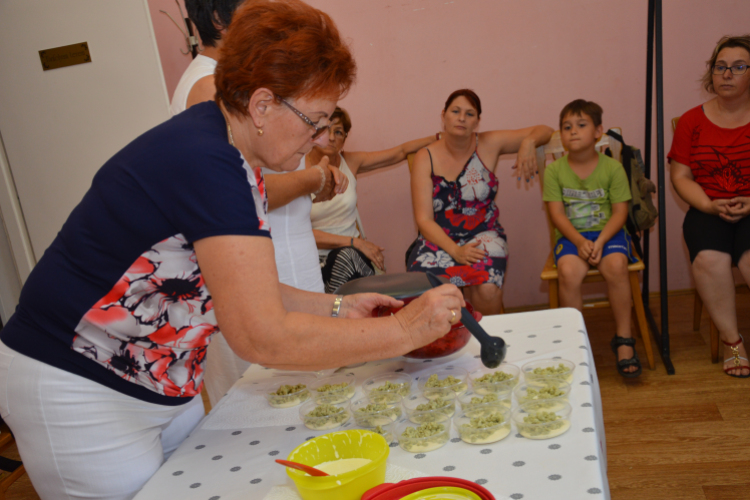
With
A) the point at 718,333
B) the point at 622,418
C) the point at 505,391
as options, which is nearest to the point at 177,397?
the point at 505,391

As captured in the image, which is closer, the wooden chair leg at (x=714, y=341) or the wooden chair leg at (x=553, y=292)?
the wooden chair leg at (x=714, y=341)

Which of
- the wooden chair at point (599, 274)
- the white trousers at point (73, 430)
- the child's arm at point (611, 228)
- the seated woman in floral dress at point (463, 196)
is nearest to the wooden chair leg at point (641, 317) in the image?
the wooden chair at point (599, 274)

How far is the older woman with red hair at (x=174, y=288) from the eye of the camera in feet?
2.81

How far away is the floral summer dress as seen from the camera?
2.90 metres

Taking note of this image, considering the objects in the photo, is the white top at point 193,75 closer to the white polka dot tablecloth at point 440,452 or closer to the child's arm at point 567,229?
the white polka dot tablecloth at point 440,452

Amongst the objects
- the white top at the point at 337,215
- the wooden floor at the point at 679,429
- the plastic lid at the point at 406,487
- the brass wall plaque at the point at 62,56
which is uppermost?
the brass wall plaque at the point at 62,56

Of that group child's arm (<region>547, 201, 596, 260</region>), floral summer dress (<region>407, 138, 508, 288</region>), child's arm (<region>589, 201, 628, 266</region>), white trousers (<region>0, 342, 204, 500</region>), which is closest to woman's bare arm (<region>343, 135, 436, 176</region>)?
floral summer dress (<region>407, 138, 508, 288</region>)

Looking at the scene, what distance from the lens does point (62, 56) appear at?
9.47 ft

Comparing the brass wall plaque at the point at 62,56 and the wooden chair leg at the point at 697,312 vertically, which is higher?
the brass wall plaque at the point at 62,56

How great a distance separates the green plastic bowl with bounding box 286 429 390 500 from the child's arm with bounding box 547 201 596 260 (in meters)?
2.01

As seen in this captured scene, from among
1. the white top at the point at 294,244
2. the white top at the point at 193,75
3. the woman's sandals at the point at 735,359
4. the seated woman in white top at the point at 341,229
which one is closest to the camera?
the white top at the point at 193,75

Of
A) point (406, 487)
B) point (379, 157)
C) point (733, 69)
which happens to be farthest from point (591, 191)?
point (406, 487)

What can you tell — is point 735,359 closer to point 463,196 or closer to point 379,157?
point 463,196

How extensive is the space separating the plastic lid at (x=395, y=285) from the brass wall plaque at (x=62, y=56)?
87.9 inches
